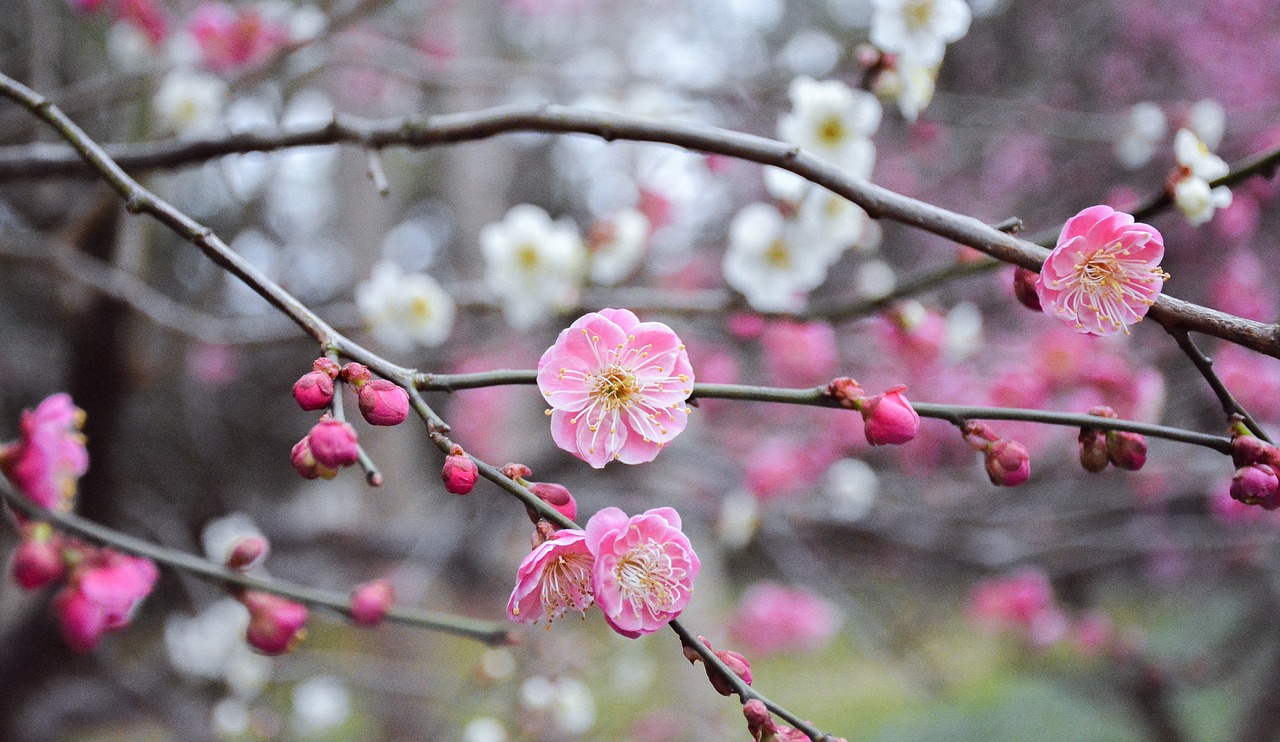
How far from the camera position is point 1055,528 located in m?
3.65

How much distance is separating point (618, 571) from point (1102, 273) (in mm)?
526

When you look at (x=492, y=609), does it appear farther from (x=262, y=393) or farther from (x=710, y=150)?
(x=710, y=150)

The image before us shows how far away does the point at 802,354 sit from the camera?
2729mm

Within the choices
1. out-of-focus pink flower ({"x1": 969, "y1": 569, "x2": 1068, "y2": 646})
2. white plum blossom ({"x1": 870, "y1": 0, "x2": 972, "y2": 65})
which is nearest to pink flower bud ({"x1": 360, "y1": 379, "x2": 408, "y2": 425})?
white plum blossom ({"x1": 870, "y1": 0, "x2": 972, "y2": 65})

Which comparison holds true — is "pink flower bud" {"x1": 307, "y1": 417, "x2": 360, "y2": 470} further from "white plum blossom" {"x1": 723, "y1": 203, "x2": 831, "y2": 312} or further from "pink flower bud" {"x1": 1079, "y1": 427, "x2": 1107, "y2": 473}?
"white plum blossom" {"x1": 723, "y1": 203, "x2": 831, "y2": 312}

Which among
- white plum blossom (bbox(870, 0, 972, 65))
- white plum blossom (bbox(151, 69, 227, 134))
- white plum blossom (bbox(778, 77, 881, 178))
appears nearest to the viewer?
white plum blossom (bbox(870, 0, 972, 65))

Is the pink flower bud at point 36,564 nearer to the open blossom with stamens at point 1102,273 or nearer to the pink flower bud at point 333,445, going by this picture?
the pink flower bud at point 333,445

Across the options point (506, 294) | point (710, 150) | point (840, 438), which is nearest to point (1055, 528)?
point (840, 438)

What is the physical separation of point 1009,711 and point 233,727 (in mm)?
4736

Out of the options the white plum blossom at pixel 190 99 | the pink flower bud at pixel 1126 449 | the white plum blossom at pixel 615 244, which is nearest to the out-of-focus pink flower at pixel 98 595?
the pink flower bud at pixel 1126 449

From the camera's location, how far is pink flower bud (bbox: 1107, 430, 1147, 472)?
2.41 ft

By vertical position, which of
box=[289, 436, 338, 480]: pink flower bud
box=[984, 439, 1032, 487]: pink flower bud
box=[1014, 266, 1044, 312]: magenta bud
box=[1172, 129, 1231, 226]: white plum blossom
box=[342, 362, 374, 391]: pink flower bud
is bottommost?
box=[289, 436, 338, 480]: pink flower bud

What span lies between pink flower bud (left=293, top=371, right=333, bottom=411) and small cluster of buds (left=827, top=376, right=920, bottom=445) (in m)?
0.43

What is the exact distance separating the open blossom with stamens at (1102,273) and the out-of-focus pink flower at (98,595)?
1.03 meters
